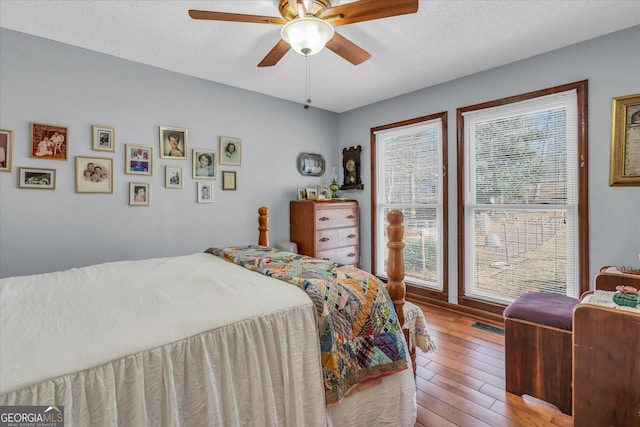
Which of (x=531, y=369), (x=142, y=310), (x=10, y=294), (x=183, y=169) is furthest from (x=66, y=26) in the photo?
(x=531, y=369)

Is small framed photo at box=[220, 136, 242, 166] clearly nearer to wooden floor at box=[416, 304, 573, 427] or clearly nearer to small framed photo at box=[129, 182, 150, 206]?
small framed photo at box=[129, 182, 150, 206]

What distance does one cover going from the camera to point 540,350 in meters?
1.82

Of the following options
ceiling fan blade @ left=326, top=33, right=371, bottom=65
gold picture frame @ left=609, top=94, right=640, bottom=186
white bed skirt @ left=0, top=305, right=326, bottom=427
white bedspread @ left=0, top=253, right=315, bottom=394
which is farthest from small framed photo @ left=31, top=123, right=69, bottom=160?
gold picture frame @ left=609, top=94, right=640, bottom=186

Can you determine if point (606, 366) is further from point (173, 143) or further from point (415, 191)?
point (173, 143)

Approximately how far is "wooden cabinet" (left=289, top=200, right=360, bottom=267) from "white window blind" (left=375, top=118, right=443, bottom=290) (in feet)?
1.16

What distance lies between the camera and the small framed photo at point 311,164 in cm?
416

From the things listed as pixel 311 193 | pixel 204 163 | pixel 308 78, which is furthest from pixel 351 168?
pixel 204 163

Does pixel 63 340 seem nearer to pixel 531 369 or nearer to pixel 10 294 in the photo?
pixel 10 294

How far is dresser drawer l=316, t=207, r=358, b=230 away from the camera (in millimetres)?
3732

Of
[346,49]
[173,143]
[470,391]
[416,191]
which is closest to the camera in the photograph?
[470,391]

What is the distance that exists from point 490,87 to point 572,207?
4.50ft

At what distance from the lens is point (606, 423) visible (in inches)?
57.3

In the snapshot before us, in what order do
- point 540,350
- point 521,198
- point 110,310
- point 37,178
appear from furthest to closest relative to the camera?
point 521,198 → point 37,178 → point 540,350 → point 110,310

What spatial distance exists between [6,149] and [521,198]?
439 cm
